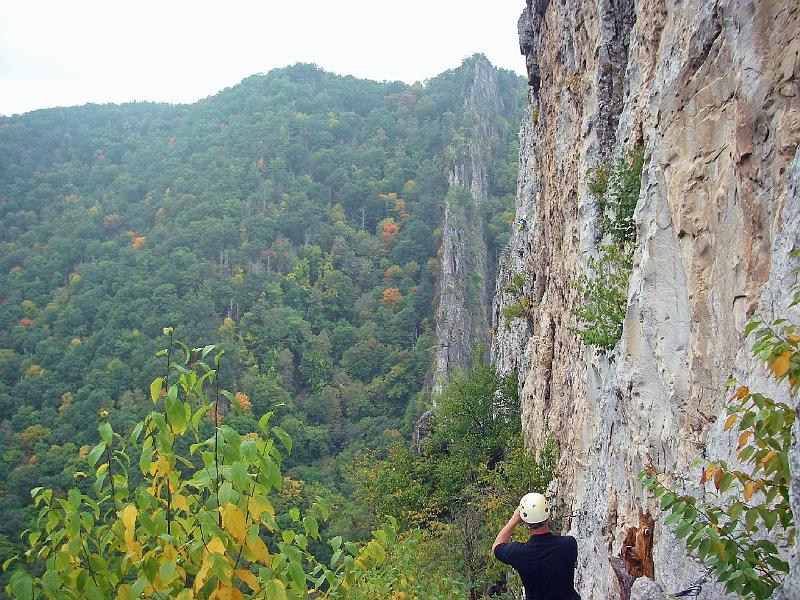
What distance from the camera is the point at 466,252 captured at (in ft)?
227

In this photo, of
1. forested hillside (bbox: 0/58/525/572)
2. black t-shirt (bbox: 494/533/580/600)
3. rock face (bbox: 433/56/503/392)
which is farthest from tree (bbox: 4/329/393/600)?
rock face (bbox: 433/56/503/392)

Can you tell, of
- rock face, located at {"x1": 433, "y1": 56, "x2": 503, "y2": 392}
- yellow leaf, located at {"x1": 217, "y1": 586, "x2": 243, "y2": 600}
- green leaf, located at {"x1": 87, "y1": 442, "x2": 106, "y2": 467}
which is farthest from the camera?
rock face, located at {"x1": 433, "y1": 56, "x2": 503, "y2": 392}

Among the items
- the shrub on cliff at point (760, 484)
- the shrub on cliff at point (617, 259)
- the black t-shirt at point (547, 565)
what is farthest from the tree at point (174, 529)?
the shrub on cliff at point (617, 259)

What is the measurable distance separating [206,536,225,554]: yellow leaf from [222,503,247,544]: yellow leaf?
0.05 meters

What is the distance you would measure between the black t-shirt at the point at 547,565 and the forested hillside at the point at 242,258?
26.7 m

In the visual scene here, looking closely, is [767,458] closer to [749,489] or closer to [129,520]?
[749,489]

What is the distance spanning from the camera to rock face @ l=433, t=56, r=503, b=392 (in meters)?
59.2

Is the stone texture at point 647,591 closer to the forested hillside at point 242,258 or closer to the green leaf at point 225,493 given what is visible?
the green leaf at point 225,493

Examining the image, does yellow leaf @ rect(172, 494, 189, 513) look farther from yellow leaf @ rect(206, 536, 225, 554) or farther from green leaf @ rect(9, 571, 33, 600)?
green leaf @ rect(9, 571, 33, 600)

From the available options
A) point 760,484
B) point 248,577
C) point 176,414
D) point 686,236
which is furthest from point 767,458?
point 686,236

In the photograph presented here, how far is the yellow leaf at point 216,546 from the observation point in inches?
88.3

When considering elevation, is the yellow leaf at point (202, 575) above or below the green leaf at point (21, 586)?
below

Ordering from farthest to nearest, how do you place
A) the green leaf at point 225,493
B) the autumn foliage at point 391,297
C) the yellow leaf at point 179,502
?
the autumn foliage at point 391,297 < the yellow leaf at point 179,502 < the green leaf at point 225,493

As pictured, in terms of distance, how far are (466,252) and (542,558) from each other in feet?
217
